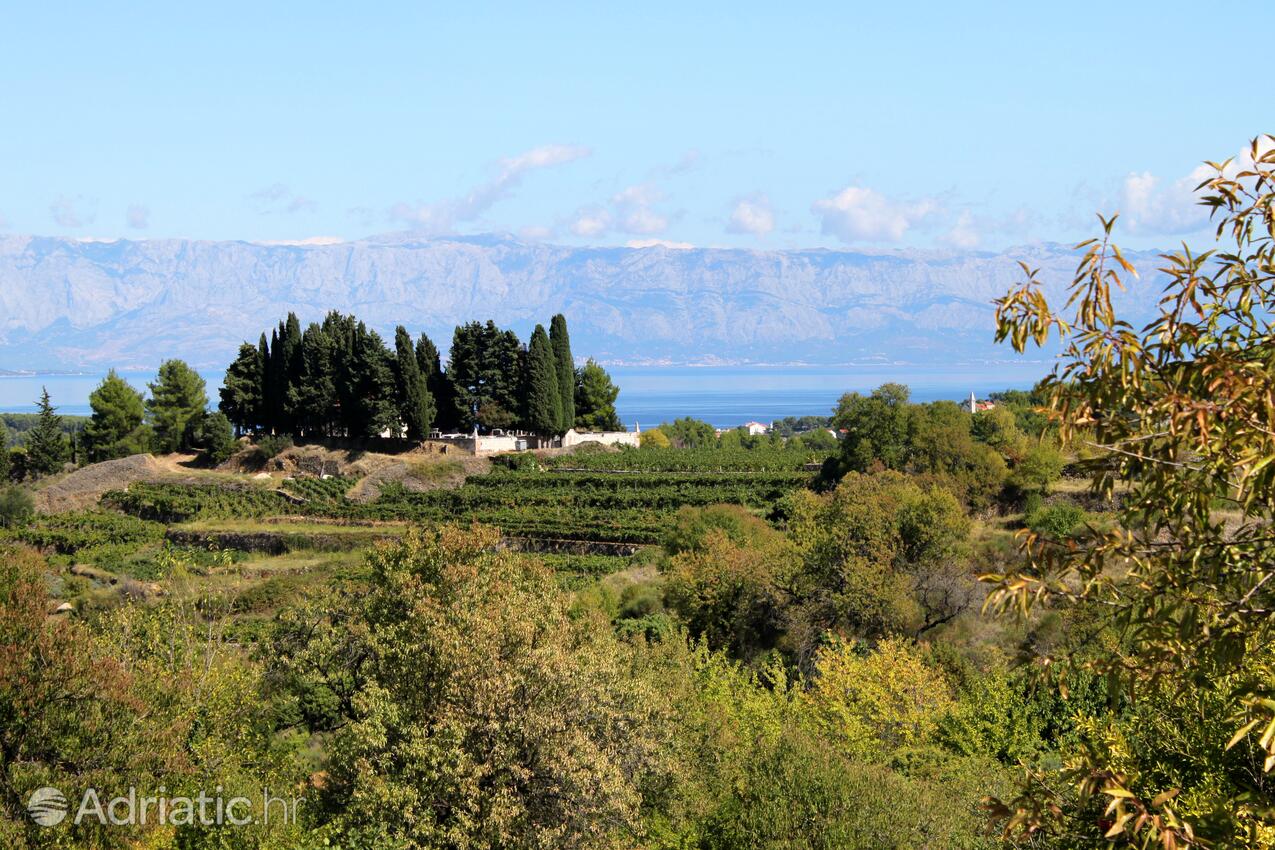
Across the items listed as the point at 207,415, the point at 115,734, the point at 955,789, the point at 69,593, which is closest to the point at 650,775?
the point at 955,789

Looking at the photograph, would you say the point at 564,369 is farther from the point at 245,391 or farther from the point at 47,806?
the point at 47,806

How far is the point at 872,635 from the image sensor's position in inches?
1034

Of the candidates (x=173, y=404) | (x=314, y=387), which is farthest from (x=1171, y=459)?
(x=173, y=404)

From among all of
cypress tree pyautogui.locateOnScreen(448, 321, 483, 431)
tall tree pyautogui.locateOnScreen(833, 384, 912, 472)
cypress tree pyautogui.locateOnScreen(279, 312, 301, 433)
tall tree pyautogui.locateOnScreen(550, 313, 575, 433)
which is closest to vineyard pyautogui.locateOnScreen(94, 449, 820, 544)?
tall tree pyautogui.locateOnScreen(550, 313, 575, 433)

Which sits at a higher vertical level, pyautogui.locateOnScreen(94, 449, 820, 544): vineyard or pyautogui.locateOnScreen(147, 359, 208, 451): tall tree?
pyautogui.locateOnScreen(147, 359, 208, 451): tall tree

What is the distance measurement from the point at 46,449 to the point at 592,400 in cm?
2622

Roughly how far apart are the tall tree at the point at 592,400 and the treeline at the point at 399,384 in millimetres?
1694

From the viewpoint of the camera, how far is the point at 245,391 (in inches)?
2327

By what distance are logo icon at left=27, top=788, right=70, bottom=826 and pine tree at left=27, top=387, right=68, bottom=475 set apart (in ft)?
165

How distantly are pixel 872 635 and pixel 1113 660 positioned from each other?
21729mm

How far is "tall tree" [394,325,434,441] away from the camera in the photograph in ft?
175

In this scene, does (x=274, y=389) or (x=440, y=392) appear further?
(x=274, y=389)

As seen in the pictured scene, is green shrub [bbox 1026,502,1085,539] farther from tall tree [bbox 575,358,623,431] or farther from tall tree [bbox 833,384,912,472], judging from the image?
tall tree [bbox 575,358,623,431]

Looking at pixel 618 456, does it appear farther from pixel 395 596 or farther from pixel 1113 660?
pixel 1113 660
